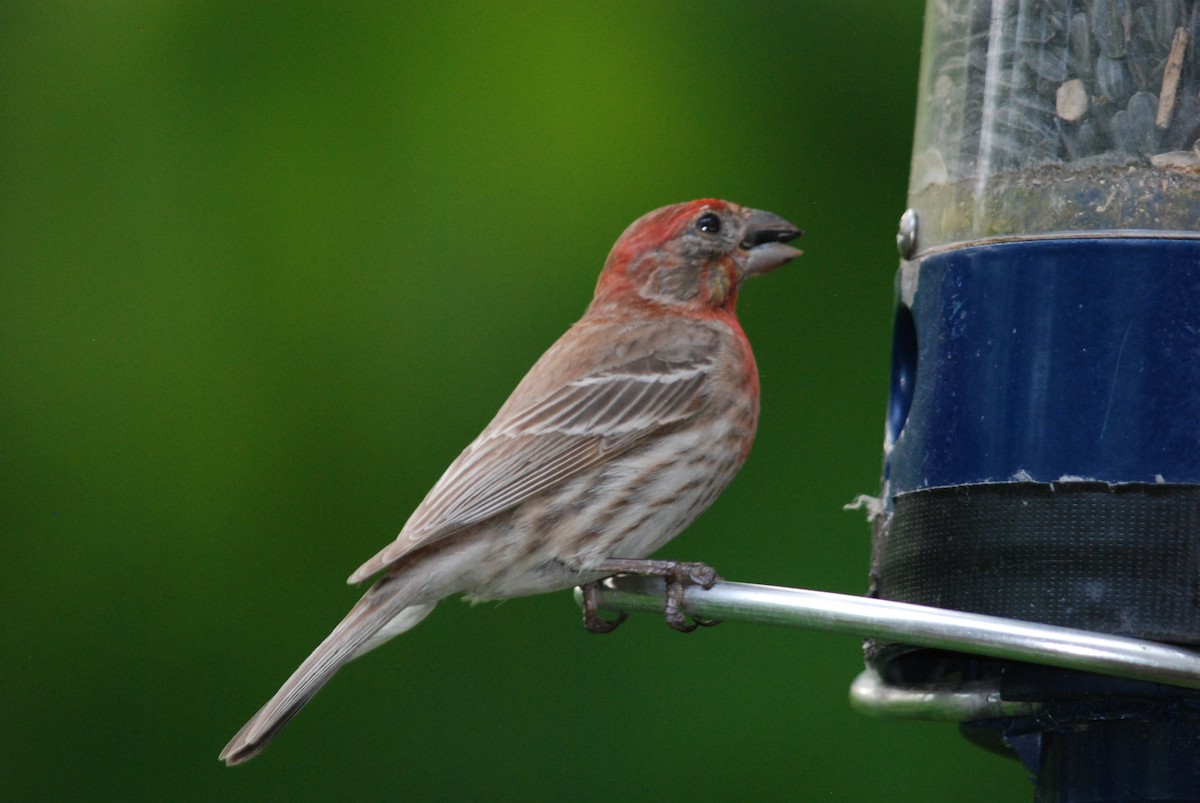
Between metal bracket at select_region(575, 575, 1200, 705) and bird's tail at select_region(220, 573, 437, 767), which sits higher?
metal bracket at select_region(575, 575, 1200, 705)

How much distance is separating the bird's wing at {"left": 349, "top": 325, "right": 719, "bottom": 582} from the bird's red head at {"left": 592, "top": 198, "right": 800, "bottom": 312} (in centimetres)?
19

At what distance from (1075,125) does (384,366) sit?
198 centimetres

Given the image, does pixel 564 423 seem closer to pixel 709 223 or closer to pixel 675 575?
pixel 709 223

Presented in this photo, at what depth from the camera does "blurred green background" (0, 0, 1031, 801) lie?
5.73m

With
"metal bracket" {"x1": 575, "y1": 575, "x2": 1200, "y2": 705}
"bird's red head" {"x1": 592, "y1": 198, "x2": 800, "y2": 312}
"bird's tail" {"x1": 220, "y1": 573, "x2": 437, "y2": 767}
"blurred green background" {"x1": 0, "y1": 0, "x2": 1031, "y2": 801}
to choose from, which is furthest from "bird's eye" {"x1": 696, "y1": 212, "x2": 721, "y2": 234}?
"metal bracket" {"x1": 575, "y1": 575, "x2": 1200, "y2": 705}

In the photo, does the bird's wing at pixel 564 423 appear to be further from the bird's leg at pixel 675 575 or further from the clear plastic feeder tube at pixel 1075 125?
the clear plastic feeder tube at pixel 1075 125

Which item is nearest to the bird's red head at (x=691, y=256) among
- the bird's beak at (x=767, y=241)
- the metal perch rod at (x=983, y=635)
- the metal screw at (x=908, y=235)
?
the bird's beak at (x=767, y=241)

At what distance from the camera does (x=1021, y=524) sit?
452cm

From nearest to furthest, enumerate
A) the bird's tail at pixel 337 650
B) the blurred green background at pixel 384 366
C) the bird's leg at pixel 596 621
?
1. the bird's tail at pixel 337 650
2. the bird's leg at pixel 596 621
3. the blurred green background at pixel 384 366

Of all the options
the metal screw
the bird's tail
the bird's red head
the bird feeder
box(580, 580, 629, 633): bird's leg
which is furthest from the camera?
the bird's red head

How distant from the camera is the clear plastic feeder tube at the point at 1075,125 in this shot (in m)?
4.65

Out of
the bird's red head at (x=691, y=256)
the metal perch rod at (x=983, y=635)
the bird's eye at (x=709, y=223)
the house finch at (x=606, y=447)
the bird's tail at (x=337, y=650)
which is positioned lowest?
the bird's tail at (x=337, y=650)

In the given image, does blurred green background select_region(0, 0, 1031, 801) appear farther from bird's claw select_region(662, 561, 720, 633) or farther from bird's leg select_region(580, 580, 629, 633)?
bird's claw select_region(662, 561, 720, 633)

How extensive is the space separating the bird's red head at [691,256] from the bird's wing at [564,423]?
19 cm
